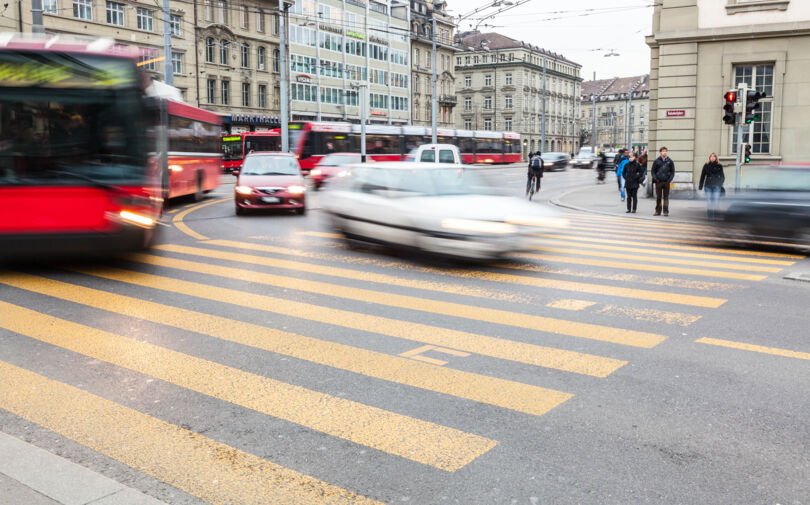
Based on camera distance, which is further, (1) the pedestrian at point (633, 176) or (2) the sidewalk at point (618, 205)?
(2) the sidewalk at point (618, 205)

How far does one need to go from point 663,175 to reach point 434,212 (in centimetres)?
1064

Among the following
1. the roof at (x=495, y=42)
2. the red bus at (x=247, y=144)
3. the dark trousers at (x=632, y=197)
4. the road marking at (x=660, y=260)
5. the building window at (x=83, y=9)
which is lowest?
the road marking at (x=660, y=260)

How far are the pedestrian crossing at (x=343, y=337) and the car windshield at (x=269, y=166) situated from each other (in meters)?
7.02

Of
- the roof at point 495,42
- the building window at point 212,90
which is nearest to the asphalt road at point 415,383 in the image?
the building window at point 212,90

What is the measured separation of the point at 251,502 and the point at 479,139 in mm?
57711

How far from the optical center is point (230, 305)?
301 inches

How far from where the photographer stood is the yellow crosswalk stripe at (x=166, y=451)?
139 inches

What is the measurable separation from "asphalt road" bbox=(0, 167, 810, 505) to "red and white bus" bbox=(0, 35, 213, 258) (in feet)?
1.98

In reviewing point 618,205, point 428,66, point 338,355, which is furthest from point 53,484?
point 428,66

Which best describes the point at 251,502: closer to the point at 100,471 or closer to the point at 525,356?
the point at 100,471

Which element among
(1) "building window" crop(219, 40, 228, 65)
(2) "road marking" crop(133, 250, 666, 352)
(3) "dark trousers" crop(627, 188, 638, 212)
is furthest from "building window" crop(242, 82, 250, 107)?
(2) "road marking" crop(133, 250, 666, 352)

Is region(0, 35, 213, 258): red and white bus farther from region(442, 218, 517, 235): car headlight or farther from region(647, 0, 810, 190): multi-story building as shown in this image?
region(647, 0, 810, 190): multi-story building

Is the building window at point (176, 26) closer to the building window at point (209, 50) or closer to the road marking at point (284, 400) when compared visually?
the building window at point (209, 50)

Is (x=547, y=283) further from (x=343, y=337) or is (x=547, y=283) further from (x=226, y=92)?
(x=226, y=92)
